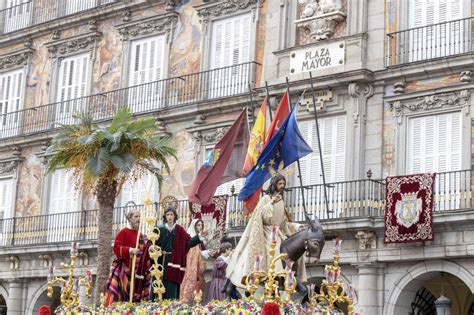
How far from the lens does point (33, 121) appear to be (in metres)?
34.9

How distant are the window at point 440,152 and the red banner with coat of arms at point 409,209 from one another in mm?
415

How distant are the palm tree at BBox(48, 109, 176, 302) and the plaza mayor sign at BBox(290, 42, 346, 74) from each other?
4124 mm

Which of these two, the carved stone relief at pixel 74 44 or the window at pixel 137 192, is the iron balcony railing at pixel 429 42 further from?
the carved stone relief at pixel 74 44

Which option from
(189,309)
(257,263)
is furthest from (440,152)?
(257,263)

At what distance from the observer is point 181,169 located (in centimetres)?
3047

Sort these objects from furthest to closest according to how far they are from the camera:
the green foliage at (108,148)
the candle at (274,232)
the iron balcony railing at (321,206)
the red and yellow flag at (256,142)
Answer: the green foliage at (108,148) → the iron balcony railing at (321,206) → the red and yellow flag at (256,142) → the candle at (274,232)

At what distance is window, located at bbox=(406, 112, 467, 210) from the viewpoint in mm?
24141

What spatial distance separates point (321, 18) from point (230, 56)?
3620 millimetres

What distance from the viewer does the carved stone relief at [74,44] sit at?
3400 cm

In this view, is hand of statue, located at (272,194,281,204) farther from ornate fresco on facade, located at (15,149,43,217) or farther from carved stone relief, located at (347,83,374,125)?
ornate fresco on facade, located at (15,149,43,217)

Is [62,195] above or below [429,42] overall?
below

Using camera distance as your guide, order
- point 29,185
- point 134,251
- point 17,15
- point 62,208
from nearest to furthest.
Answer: point 134,251, point 62,208, point 29,185, point 17,15

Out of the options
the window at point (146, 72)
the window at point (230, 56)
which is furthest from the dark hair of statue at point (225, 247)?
the window at point (146, 72)

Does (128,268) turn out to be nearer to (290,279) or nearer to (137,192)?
(290,279)
